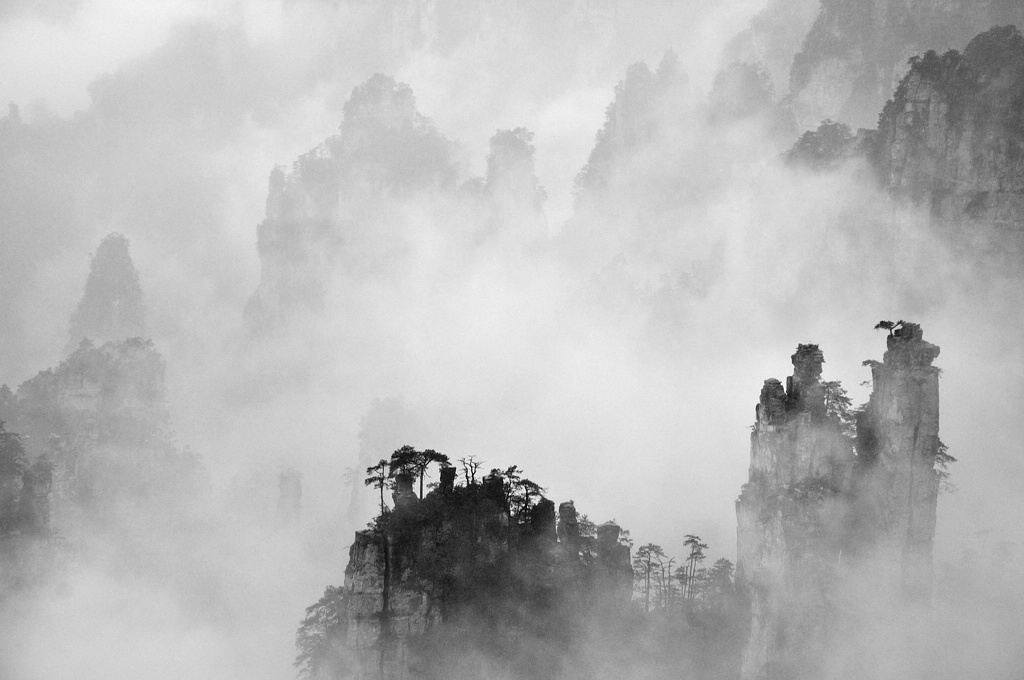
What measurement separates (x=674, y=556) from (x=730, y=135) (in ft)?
229

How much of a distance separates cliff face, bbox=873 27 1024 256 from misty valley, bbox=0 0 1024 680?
32 centimetres

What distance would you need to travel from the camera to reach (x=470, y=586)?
7519 centimetres

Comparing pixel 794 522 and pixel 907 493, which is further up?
pixel 907 493

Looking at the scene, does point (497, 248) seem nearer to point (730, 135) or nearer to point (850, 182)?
point (730, 135)

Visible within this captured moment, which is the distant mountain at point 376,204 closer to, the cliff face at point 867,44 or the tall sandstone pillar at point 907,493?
the cliff face at point 867,44

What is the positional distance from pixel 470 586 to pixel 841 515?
78.5 feet

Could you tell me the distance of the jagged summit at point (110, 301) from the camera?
163 metres

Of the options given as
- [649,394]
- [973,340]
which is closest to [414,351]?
[649,394]

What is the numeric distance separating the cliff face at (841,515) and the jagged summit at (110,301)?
116852mm

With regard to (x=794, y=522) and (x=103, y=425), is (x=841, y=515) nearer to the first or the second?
(x=794, y=522)

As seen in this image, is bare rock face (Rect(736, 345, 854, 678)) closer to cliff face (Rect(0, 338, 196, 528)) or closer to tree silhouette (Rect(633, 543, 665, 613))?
tree silhouette (Rect(633, 543, 665, 613))

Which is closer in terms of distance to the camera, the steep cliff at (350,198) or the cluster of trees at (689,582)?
the cluster of trees at (689,582)

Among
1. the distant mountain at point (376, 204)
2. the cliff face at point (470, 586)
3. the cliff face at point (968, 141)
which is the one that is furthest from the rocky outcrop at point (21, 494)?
the cliff face at point (968, 141)

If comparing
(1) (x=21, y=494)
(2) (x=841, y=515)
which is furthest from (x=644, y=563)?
(1) (x=21, y=494)
